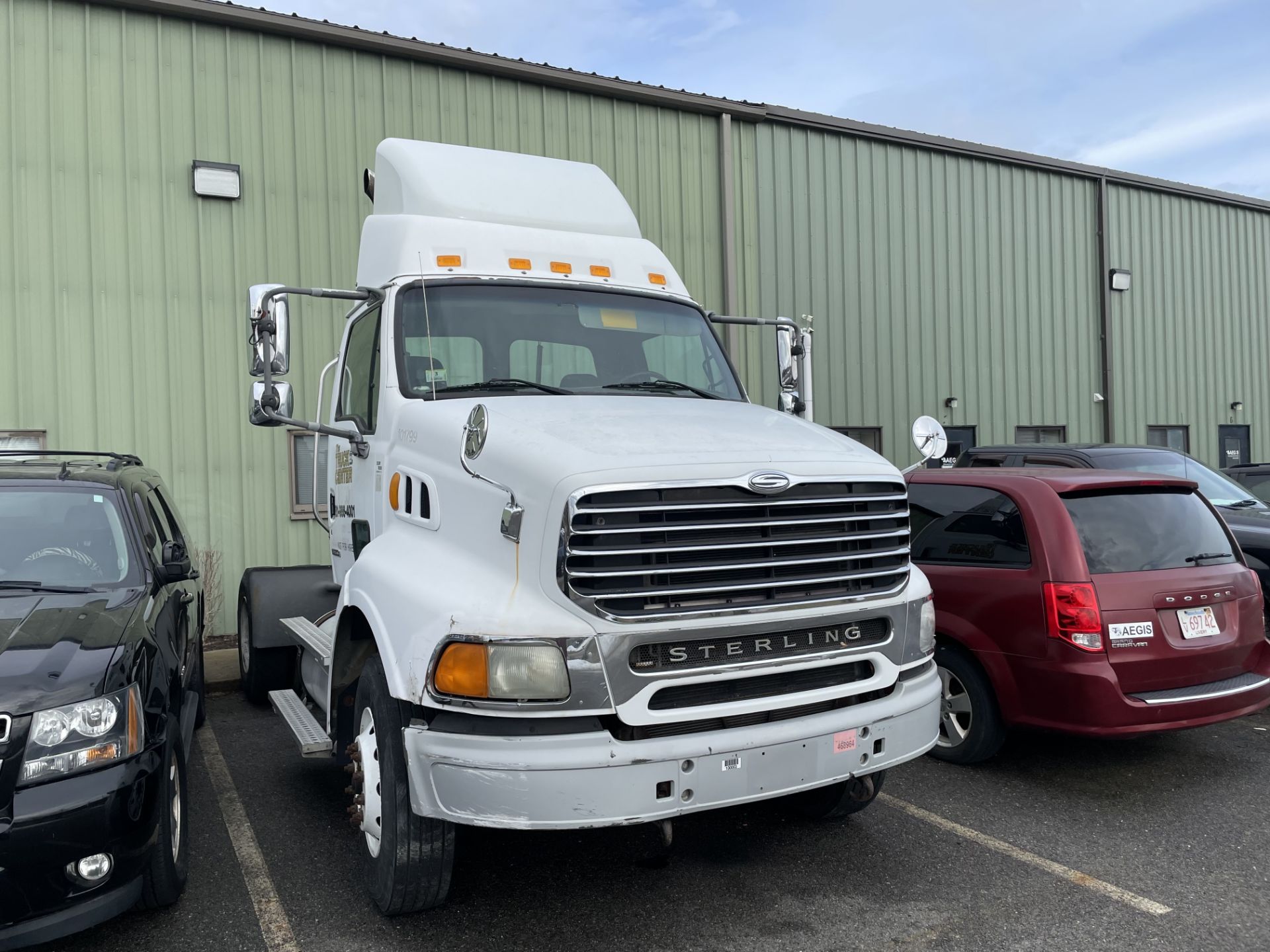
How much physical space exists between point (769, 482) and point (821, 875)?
1.90 m

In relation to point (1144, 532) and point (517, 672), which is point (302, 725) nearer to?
point (517, 672)

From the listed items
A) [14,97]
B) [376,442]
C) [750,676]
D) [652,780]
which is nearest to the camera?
[652,780]

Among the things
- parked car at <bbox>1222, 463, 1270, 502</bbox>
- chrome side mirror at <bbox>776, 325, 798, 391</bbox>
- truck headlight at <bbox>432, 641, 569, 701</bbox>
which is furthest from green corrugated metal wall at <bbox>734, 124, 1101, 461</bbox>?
truck headlight at <bbox>432, 641, 569, 701</bbox>

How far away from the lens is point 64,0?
922 centimetres

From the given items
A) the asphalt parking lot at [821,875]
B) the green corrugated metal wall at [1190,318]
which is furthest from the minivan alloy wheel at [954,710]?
the green corrugated metal wall at [1190,318]

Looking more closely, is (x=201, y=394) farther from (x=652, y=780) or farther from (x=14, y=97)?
(x=652, y=780)

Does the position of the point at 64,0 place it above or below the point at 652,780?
above

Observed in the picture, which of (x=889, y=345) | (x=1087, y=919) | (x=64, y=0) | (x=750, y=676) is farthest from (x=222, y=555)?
(x=889, y=345)

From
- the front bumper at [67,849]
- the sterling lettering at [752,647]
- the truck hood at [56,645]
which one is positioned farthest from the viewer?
the sterling lettering at [752,647]

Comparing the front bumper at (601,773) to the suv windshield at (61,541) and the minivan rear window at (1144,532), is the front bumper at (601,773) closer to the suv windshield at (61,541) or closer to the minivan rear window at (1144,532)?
the suv windshield at (61,541)

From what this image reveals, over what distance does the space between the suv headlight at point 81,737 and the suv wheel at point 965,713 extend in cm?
400

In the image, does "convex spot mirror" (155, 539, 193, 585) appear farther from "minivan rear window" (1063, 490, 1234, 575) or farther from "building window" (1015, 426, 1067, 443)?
"building window" (1015, 426, 1067, 443)

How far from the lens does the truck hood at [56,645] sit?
129 inches

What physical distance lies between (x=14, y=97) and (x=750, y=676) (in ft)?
31.0
